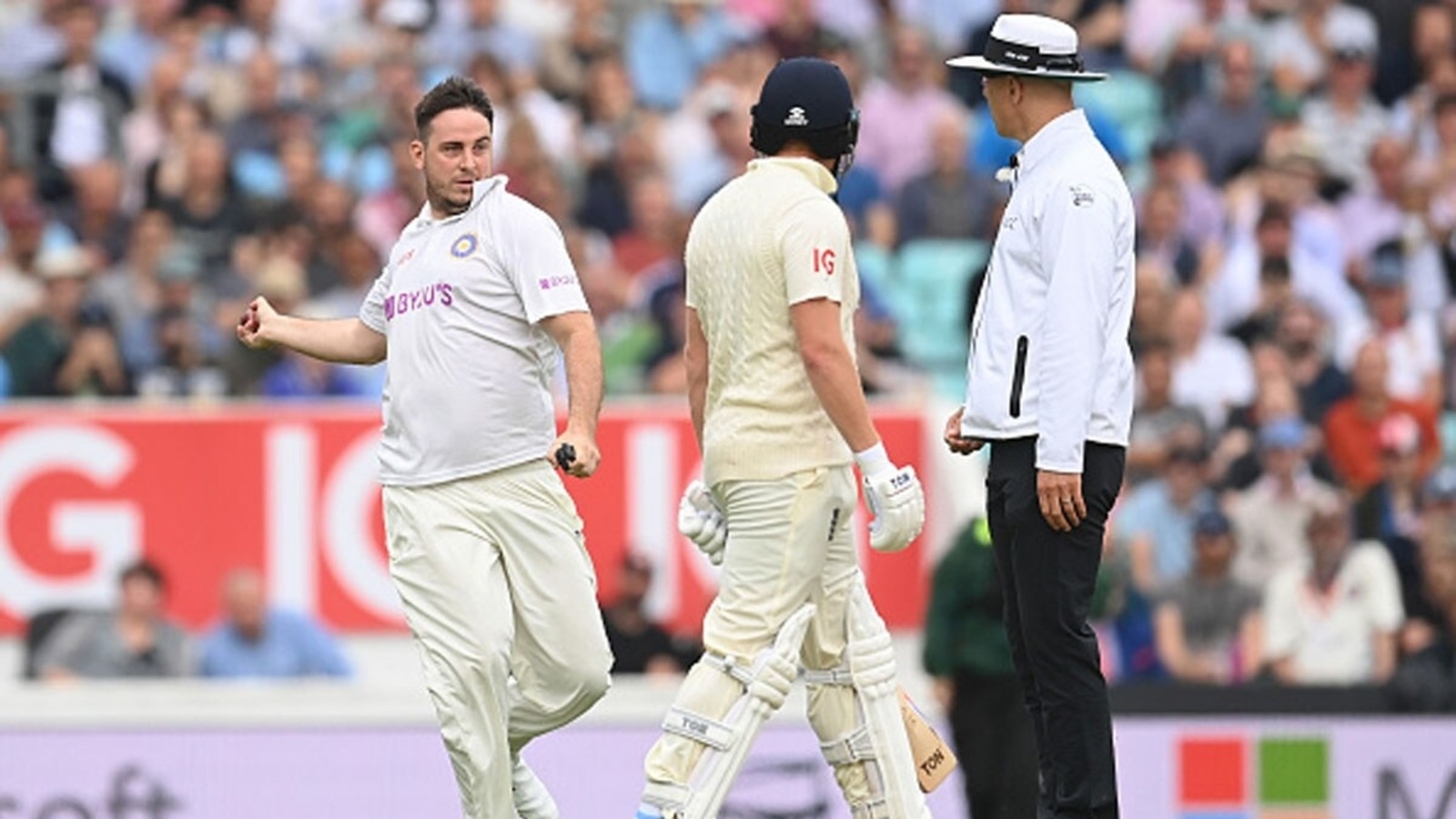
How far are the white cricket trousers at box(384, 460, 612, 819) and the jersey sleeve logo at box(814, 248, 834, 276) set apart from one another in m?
1.07

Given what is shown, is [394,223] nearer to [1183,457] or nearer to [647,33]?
[647,33]

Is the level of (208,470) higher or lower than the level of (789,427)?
lower

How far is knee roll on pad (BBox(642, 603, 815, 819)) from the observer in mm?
8578

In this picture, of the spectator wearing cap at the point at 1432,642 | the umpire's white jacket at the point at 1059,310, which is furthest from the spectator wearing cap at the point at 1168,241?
the umpire's white jacket at the point at 1059,310

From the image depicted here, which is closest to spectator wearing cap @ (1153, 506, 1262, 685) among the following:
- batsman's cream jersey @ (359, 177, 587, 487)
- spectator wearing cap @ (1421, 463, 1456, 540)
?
spectator wearing cap @ (1421, 463, 1456, 540)

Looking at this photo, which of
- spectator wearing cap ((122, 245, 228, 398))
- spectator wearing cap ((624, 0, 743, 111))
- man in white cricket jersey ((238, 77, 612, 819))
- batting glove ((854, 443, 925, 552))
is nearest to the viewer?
batting glove ((854, 443, 925, 552))

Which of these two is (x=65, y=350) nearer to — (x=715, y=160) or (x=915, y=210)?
(x=715, y=160)

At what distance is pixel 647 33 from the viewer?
1877cm

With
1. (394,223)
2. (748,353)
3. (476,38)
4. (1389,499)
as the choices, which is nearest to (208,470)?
(394,223)

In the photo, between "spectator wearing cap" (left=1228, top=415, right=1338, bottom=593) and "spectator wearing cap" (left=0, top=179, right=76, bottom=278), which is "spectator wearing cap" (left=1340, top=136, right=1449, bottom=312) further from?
"spectator wearing cap" (left=0, top=179, right=76, bottom=278)

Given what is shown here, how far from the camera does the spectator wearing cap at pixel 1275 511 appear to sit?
15359 mm

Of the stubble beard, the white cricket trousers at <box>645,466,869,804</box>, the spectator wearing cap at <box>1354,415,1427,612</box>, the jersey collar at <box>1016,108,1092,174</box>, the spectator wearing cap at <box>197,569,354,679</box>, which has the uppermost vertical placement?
the jersey collar at <box>1016,108,1092,174</box>

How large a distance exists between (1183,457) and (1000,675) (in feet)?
12.5

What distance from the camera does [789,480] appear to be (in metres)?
8.66
